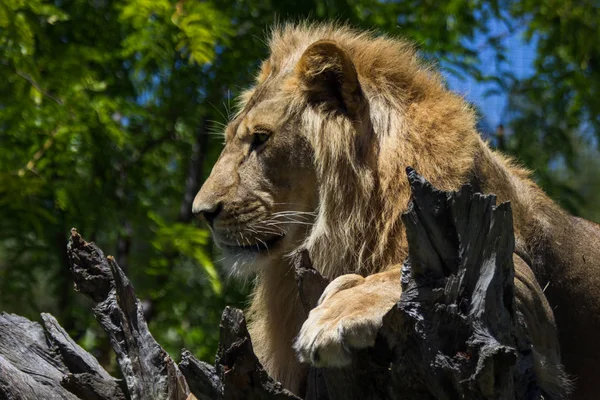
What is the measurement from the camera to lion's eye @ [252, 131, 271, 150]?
339 centimetres

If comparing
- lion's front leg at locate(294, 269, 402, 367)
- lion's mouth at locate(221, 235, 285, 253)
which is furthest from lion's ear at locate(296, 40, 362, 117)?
lion's front leg at locate(294, 269, 402, 367)

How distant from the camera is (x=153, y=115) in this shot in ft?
19.8

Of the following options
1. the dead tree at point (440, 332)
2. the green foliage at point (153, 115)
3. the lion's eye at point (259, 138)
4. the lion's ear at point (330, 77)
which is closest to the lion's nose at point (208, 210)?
the lion's eye at point (259, 138)

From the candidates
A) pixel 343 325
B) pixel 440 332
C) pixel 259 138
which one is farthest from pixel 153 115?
pixel 440 332

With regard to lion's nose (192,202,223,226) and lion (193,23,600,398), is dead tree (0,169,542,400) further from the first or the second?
lion's nose (192,202,223,226)

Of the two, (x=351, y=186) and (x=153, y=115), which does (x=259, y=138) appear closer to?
(x=351, y=186)

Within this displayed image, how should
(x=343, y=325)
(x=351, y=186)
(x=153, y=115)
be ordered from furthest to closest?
1. (x=153, y=115)
2. (x=351, y=186)
3. (x=343, y=325)

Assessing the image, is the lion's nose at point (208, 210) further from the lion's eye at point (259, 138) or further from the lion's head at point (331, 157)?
the lion's eye at point (259, 138)

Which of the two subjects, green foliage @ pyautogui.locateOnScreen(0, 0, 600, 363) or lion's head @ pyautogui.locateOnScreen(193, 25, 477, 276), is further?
green foliage @ pyautogui.locateOnScreen(0, 0, 600, 363)

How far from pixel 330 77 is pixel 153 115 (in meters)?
2.85

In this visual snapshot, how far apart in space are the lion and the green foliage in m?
1.48

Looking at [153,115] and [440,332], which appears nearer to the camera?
[440,332]

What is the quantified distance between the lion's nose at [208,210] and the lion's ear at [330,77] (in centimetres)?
53

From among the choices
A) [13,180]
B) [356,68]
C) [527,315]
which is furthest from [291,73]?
[13,180]
